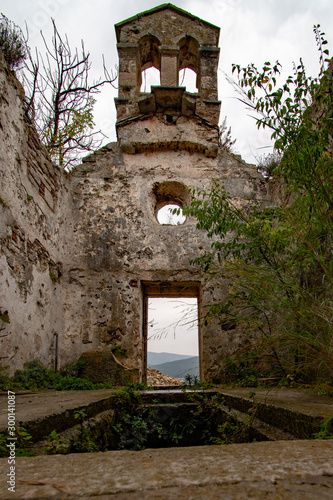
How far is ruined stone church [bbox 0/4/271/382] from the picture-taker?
4738mm

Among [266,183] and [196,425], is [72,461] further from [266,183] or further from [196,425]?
[266,183]

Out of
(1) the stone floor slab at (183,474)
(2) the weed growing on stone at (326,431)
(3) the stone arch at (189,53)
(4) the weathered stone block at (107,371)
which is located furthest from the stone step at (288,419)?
(3) the stone arch at (189,53)

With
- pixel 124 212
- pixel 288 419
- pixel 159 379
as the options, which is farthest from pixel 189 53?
pixel 159 379

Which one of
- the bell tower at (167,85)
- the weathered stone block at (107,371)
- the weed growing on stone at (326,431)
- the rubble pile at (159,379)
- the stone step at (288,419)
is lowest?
the rubble pile at (159,379)

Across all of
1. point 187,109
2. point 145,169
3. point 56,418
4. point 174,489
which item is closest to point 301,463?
point 174,489

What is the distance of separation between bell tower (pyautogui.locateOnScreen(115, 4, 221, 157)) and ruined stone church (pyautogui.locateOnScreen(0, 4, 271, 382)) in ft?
0.09

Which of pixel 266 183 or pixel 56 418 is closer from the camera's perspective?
pixel 56 418

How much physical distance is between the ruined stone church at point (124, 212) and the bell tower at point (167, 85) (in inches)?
1.0

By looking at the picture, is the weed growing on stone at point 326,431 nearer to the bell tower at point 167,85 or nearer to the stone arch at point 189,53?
the bell tower at point 167,85

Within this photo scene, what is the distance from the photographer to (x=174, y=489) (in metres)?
0.71

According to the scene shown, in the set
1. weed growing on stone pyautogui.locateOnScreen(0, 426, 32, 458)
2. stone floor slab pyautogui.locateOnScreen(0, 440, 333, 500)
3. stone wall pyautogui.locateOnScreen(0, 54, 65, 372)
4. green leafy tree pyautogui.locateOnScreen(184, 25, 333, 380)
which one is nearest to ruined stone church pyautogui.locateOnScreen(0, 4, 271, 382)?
stone wall pyautogui.locateOnScreen(0, 54, 65, 372)

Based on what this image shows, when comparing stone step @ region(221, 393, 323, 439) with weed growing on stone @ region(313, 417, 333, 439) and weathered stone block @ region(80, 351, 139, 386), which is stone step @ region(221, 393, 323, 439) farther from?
weathered stone block @ region(80, 351, 139, 386)

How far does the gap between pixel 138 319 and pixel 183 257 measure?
59.6 inches

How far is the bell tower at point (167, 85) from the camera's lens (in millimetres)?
7285
